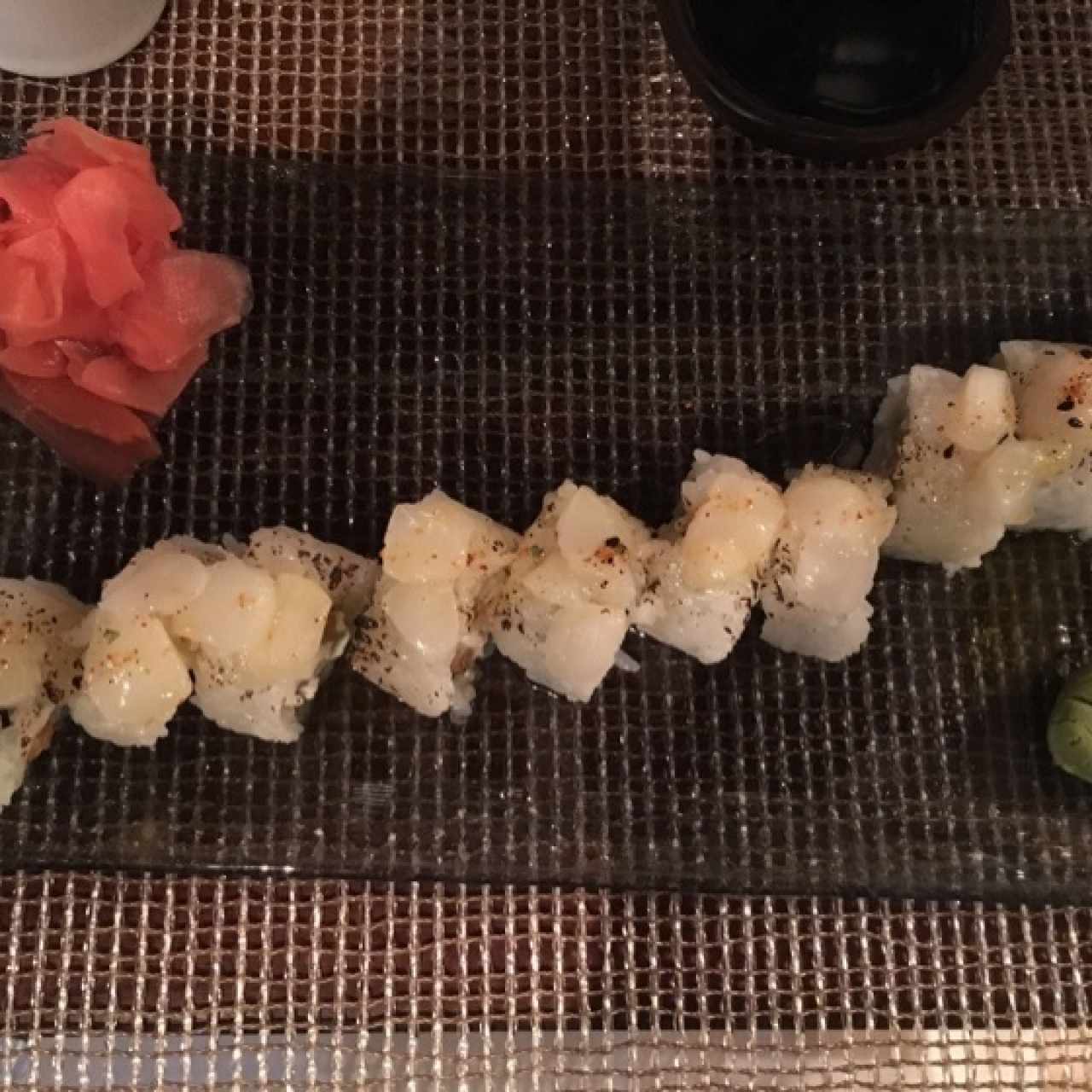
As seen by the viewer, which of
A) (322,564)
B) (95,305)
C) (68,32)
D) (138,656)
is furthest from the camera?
Answer: (68,32)

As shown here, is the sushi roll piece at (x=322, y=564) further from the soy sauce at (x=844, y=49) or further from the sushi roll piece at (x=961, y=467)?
the soy sauce at (x=844, y=49)

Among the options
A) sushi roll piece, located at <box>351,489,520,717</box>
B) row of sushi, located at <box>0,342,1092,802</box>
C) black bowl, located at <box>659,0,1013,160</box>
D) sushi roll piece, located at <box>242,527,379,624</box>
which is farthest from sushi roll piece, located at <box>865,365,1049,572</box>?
sushi roll piece, located at <box>242,527,379,624</box>

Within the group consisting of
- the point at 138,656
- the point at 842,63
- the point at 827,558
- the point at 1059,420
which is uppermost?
the point at 842,63

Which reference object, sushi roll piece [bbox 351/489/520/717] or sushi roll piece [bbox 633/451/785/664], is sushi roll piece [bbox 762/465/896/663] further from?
sushi roll piece [bbox 351/489/520/717]

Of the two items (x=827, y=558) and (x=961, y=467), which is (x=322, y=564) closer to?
(x=827, y=558)

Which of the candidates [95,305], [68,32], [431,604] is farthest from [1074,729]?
[68,32]
